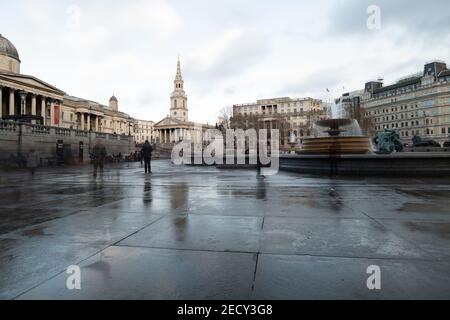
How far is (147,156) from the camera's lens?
61.8ft

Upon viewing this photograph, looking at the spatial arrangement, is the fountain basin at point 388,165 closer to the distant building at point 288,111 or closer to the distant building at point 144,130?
the distant building at point 288,111

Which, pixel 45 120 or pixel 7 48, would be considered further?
pixel 45 120

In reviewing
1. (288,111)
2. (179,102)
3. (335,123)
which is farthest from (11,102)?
(288,111)

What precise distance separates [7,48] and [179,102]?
8990 centimetres

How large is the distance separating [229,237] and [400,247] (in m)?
2.11

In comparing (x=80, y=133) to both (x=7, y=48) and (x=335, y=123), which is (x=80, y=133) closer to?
(x=335, y=123)

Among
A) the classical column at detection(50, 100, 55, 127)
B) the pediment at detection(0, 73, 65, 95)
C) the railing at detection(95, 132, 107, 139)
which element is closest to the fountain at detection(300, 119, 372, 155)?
the railing at detection(95, 132, 107, 139)

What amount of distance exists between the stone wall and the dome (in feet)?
125

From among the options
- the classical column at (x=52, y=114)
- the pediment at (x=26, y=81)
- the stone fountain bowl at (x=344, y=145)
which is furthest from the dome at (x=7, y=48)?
the stone fountain bowl at (x=344, y=145)

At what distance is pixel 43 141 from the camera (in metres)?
29.3

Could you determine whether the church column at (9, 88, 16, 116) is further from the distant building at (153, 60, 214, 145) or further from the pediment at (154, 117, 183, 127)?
the pediment at (154, 117, 183, 127)

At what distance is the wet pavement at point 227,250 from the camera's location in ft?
8.49
